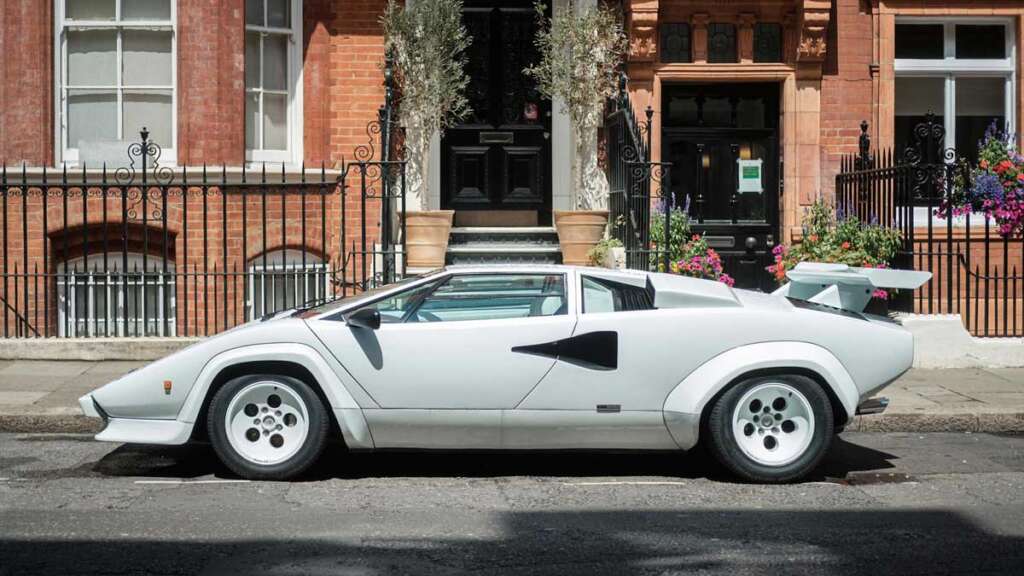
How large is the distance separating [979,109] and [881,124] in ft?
4.35

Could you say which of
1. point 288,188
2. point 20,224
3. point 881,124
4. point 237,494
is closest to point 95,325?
Result: point 20,224

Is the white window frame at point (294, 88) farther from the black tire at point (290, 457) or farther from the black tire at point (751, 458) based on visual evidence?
the black tire at point (751, 458)

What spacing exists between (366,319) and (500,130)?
773cm

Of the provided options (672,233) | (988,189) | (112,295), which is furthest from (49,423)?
(988,189)

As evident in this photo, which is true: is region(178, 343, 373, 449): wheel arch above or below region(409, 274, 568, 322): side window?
below

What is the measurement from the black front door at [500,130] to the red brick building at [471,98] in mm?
18

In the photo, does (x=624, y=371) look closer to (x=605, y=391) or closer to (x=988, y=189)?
(x=605, y=391)

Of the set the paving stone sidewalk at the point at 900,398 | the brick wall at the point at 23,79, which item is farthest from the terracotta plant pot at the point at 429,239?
the brick wall at the point at 23,79

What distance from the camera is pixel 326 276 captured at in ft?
46.2

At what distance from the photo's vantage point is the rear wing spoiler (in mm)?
8133

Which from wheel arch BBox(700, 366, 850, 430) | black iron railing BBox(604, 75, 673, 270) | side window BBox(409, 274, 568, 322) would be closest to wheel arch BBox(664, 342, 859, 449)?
wheel arch BBox(700, 366, 850, 430)

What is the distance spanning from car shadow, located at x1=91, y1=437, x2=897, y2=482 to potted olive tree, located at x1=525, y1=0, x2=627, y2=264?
17.2 ft

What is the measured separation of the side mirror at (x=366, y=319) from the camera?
24.6 ft

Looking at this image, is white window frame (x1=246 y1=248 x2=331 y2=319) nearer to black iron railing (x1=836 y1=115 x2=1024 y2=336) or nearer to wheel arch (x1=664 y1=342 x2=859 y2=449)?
black iron railing (x1=836 y1=115 x2=1024 y2=336)
